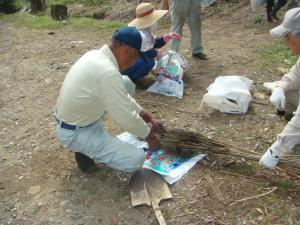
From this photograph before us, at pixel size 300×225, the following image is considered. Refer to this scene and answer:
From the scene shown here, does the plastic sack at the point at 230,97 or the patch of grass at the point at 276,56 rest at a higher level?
the plastic sack at the point at 230,97

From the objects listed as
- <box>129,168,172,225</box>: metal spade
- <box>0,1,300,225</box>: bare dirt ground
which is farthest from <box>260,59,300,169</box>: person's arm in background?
<box>129,168,172,225</box>: metal spade

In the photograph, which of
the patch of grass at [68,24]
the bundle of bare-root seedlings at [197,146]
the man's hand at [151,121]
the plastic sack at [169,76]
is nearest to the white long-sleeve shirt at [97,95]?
the man's hand at [151,121]

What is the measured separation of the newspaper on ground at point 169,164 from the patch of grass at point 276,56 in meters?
2.54

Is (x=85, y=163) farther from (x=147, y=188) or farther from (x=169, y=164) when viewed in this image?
(x=169, y=164)

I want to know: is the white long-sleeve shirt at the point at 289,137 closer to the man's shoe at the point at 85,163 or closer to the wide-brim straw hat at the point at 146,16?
the man's shoe at the point at 85,163

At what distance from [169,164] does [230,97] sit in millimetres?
1186

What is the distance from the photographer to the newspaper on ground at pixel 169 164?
3.44 m

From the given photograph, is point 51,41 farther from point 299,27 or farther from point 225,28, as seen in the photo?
point 299,27

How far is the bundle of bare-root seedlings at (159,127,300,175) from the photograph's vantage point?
11.6 feet

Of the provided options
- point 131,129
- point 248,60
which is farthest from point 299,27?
point 248,60

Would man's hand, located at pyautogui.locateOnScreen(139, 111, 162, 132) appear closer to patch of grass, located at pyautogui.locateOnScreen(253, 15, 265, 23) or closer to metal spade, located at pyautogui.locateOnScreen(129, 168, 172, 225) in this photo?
metal spade, located at pyautogui.locateOnScreen(129, 168, 172, 225)

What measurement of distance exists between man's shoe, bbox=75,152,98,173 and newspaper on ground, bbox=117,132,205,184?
18.5 inches

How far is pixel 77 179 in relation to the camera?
3541 mm

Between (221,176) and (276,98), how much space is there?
101 centimetres
